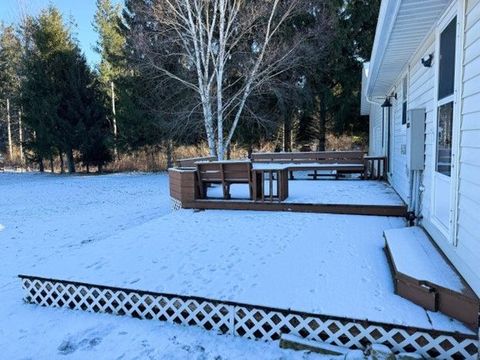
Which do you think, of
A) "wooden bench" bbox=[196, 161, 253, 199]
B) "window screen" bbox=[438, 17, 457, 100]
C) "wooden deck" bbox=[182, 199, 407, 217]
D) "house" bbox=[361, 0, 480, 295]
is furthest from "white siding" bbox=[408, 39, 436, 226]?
"wooden bench" bbox=[196, 161, 253, 199]

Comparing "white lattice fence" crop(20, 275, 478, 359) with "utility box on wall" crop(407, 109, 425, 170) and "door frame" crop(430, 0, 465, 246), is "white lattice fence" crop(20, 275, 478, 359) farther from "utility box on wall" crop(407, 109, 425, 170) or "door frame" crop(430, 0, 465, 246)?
"utility box on wall" crop(407, 109, 425, 170)

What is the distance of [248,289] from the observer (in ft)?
10.2

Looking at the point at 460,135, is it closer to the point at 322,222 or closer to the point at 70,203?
the point at 322,222

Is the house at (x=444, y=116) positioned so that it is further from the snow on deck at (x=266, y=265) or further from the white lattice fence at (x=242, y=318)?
the snow on deck at (x=266, y=265)

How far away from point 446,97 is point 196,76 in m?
13.1

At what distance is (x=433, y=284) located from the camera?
257cm

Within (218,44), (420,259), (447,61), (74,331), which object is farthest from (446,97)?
(218,44)

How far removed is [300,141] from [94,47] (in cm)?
1456

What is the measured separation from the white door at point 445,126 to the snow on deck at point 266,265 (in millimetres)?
754

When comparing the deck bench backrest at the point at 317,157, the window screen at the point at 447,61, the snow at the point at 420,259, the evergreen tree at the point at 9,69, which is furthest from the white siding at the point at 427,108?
the evergreen tree at the point at 9,69

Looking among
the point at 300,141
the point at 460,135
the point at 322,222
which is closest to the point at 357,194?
the point at 322,222

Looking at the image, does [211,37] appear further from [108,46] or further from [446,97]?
[108,46]

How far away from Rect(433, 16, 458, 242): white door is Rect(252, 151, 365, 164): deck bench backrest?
6565mm

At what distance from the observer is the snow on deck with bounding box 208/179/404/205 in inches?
251
